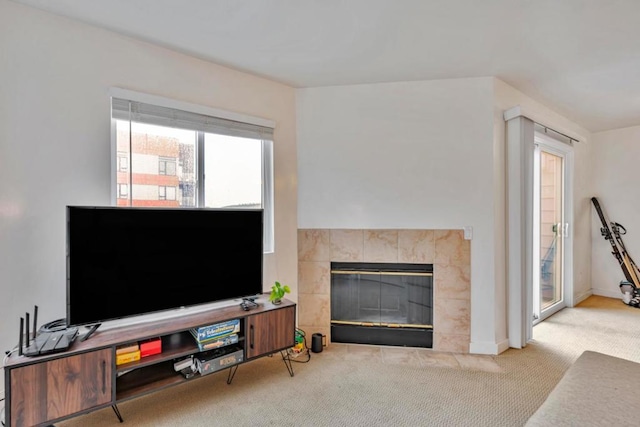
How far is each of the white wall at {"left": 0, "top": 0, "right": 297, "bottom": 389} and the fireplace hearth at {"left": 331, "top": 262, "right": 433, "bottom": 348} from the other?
2.17 metres

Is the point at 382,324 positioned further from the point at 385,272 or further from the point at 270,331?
the point at 270,331

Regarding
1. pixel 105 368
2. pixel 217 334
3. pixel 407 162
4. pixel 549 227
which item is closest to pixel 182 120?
pixel 217 334

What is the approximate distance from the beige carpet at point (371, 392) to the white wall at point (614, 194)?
6.58ft

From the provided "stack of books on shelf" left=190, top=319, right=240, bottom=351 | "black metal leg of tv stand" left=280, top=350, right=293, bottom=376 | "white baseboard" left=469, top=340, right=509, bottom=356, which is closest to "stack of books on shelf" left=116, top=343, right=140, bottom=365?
"stack of books on shelf" left=190, top=319, right=240, bottom=351

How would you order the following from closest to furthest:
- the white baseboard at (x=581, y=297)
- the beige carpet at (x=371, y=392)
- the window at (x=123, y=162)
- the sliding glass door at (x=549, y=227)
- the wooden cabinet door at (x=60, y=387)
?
the wooden cabinet door at (x=60, y=387)
the beige carpet at (x=371, y=392)
the window at (x=123, y=162)
the sliding glass door at (x=549, y=227)
the white baseboard at (x=581, y=297)

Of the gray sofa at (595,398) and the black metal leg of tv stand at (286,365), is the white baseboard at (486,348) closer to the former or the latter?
the gray sofa at (595,398)

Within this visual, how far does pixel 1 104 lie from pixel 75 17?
2.31ft

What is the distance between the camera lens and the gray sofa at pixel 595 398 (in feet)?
3.78

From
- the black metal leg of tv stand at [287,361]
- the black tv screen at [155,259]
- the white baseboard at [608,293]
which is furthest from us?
the white baseboard at [608,293]

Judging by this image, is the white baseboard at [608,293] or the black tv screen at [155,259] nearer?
the black tv screen at [155,259]

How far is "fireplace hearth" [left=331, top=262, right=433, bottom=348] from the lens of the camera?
297 centimetres

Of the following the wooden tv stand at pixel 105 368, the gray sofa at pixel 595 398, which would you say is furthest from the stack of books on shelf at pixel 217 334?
the gray sofa at pixel 595 398

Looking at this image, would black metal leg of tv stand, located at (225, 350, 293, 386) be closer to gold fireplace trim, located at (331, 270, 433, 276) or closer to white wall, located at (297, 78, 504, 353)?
gold fireplace trim, located at (331, 270, 433, 276)

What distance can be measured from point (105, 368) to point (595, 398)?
7.82 ft
